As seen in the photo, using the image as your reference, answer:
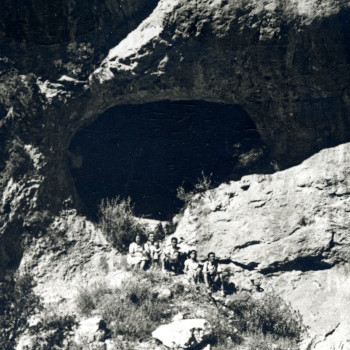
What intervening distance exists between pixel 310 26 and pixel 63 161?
4.47 m

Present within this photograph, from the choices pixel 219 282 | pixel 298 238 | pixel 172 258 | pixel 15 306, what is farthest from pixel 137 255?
pixel 298 238

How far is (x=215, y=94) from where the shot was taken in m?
6.83

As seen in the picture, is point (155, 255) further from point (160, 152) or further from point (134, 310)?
point (160, 152)

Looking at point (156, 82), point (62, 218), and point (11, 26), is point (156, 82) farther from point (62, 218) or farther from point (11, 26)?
point (62, 218)

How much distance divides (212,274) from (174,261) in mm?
685

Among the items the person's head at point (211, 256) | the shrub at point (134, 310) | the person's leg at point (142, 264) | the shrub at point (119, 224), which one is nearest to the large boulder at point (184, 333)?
the shrub at point (134, 310)

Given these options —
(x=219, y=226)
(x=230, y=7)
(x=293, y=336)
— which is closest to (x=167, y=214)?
(x=219, y=226)

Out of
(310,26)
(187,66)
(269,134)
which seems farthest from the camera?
(269,134)

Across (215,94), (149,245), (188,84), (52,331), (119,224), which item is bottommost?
(52,331)

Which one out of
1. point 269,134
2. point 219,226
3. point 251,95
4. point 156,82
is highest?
point 156,82

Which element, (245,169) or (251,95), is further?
(245,169)

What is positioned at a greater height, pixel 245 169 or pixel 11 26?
pixel 11 26

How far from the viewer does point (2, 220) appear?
7059 millimetres

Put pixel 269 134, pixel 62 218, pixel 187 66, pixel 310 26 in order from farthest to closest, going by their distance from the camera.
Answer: pixel 62 218 → pixel 269 134 → pixel 187 66 → pixel 310 26
